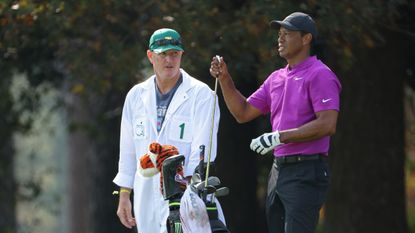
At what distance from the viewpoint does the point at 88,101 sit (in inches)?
666

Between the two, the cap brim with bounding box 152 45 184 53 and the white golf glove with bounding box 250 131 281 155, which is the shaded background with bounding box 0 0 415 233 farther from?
the white golf glove with bounding box 250 131 281 155

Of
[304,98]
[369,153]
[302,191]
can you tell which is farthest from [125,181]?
[369,153]

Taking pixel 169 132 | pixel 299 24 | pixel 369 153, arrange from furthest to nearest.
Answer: pixel 369 153, pixel 169 132, pixel 299 24

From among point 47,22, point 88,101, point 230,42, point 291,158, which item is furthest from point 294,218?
point 88,101

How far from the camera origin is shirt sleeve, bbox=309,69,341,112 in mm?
7234

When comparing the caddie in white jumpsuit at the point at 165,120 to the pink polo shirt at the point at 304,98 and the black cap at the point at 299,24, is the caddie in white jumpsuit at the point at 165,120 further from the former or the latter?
the black cap at the point at 299,24

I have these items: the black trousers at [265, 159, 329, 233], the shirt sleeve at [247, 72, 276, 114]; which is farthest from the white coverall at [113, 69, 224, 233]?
the black trousers at [265, 159, 329, 233]

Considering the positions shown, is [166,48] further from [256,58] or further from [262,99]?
[256,58]

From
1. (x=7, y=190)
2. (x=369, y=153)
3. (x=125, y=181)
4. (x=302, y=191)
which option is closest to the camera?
(x=302, y=191)

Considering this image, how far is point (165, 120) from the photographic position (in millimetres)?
7605

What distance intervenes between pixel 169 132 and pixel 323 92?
44.8 inches

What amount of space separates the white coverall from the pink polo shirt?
1.59 ft

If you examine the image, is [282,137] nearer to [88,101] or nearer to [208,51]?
[208,51]

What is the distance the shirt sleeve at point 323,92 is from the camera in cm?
723
